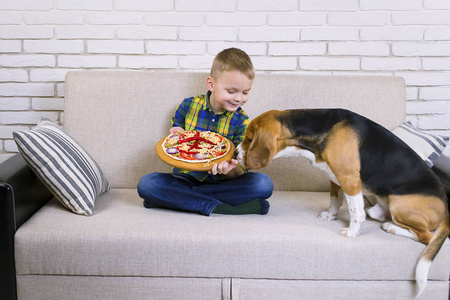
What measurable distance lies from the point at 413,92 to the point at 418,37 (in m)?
0.38

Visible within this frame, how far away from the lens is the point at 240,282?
7.34 feet

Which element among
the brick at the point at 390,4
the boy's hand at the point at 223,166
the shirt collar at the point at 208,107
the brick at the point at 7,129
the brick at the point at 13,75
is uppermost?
the brick at the point at 390,4

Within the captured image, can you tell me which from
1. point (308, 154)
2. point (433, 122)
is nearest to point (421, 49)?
point (433, 122)

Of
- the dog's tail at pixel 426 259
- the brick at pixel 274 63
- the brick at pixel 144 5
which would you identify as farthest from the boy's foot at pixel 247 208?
the brick at pixel 144 5

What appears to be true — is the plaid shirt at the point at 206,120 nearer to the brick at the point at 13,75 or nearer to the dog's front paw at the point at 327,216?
the dog's front paw at the point at 327,216

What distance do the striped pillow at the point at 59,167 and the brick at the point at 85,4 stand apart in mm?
1110

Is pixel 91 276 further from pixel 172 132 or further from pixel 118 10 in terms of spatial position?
pixel 118 10

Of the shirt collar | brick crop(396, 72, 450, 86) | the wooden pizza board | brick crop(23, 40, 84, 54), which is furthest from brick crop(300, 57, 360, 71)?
brick crop(23, 40, 84, 54)

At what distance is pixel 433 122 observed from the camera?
3461mm

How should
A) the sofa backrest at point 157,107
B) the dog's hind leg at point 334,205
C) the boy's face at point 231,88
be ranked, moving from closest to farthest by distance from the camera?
the dog's hind leg at point 334,205 < the boy's face at point 231,88 < the sofa backrest at point 157,107

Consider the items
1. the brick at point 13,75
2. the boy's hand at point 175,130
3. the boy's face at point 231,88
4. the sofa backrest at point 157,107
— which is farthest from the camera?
the brick at point 13,75

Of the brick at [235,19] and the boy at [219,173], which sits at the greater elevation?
the brick at [235,19]

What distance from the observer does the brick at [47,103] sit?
3.43 metres

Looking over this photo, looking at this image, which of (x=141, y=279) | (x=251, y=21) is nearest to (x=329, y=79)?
(x=251, y=21)
